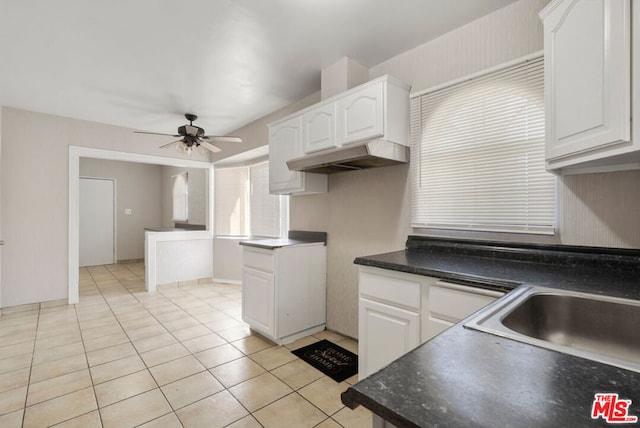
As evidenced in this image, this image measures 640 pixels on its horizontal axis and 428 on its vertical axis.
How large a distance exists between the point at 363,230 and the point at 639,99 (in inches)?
71.7

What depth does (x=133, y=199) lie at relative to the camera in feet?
21.8

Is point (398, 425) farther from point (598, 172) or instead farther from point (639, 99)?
point (598, 172)

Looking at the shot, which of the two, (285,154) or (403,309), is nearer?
(403,309)

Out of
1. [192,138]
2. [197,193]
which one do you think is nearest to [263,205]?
[192,138]

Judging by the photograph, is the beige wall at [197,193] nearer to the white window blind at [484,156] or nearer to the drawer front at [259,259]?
the drawer front at [259,259]

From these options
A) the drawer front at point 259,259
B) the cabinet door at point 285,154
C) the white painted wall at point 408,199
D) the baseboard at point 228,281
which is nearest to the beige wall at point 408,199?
the white painted wall at point 408,199

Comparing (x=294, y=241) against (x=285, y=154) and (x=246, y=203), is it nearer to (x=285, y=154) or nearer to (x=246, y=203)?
(x=285, y=154)

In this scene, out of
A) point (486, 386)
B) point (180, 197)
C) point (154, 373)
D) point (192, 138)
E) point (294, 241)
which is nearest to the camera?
point (486, 386)

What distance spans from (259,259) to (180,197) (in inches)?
165

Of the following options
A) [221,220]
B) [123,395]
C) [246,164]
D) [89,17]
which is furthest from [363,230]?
[221,220]

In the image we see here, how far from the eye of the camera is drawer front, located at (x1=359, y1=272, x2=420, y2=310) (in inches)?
61.0

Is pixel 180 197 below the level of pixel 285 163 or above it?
below

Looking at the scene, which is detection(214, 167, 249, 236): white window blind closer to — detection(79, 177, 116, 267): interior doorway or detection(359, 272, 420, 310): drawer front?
detection(79, 177, 116, 267): interior doorway

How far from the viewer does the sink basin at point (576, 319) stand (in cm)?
95
